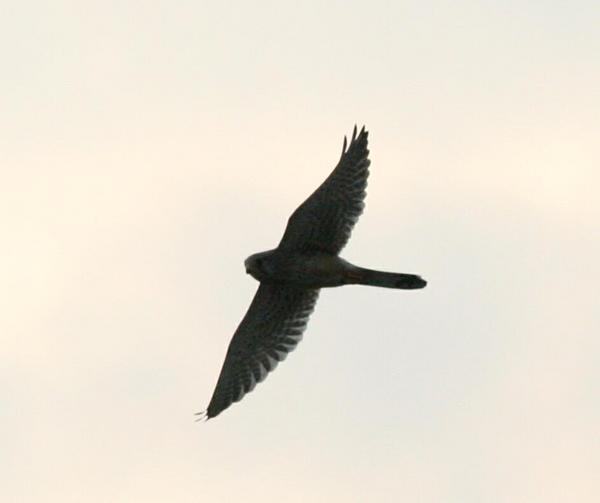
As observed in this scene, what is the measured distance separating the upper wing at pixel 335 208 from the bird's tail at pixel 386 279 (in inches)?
16.5

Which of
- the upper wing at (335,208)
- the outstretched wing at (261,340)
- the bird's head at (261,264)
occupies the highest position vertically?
the upper wing at (335,208)

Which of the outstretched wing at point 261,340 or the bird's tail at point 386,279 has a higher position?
the bird's tail at point 386,279

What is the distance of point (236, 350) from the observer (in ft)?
75.5

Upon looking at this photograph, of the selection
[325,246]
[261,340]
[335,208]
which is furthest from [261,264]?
[261,340]

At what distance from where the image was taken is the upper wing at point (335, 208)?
21.4 meters

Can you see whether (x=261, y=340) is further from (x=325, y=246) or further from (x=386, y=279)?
(x=386, y=279)

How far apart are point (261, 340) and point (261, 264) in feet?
4.99

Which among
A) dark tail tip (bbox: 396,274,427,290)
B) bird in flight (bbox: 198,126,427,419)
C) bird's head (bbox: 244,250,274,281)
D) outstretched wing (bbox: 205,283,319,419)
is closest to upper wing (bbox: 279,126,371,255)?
bird in flight (bbox: 198,126,427,419)

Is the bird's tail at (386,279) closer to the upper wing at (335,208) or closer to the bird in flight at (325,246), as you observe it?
the bird in flight at (325,246)

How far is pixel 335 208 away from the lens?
844 inches

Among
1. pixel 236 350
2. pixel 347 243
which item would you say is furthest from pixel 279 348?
pixel 347 243

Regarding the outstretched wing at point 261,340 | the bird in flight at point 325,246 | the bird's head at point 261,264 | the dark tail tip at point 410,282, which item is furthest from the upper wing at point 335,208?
the outstretched wing at point 261,340

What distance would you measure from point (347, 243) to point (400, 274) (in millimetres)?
825

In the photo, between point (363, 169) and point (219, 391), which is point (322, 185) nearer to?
point (363, 169)
